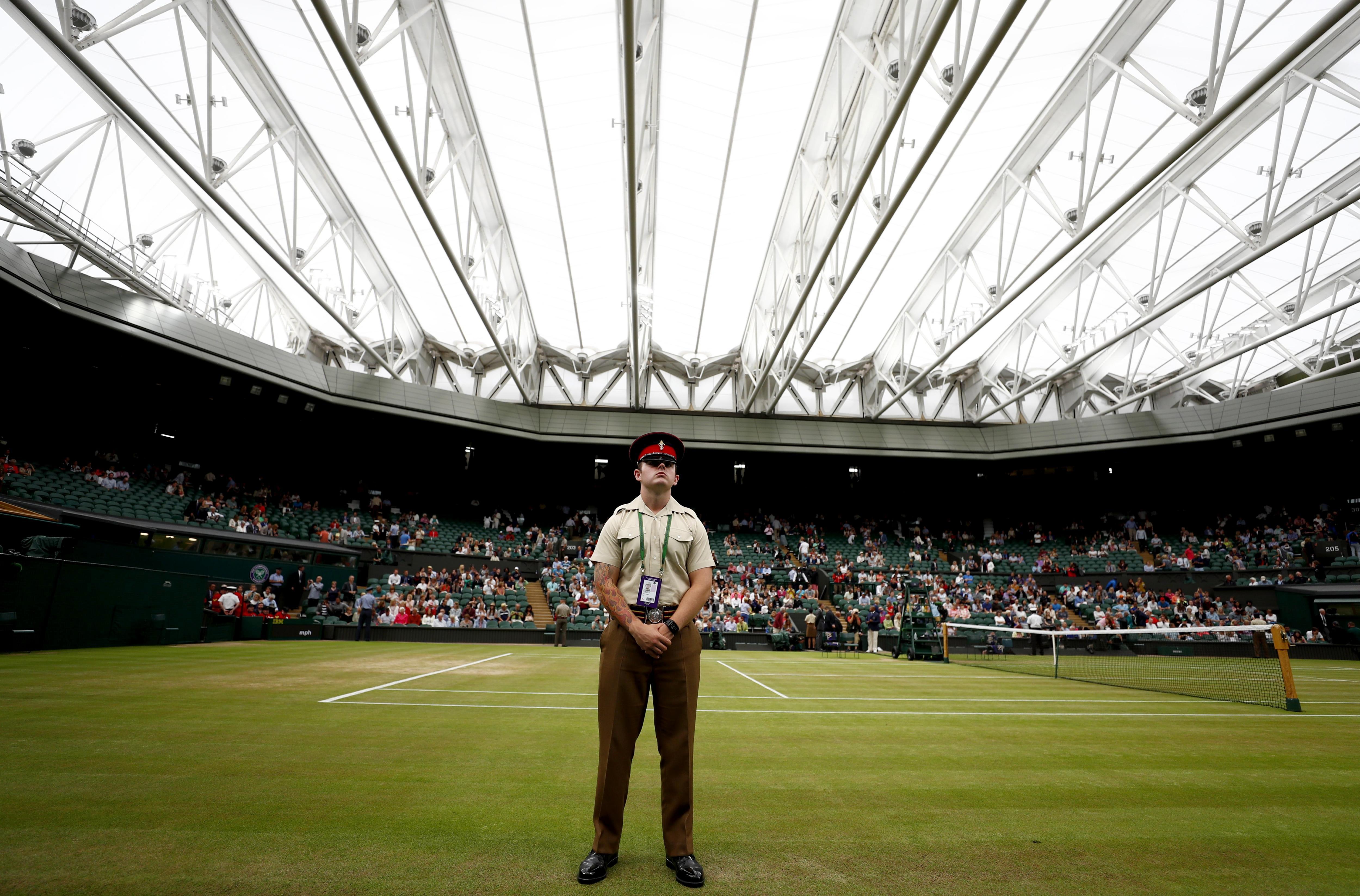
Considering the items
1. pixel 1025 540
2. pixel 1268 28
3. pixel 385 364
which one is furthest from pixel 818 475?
pixel 1268 28

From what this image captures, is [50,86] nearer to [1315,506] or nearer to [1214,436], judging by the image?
[1214,436]

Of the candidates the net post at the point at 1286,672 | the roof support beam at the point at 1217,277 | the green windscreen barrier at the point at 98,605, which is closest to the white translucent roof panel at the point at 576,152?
the green windscreen barrier at the point at 98,605

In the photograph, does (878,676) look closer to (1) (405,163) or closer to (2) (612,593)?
(2) (612,593)

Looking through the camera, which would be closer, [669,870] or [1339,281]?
[669,870]

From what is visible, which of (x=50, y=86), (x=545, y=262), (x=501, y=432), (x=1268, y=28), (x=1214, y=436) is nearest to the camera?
(x=1268, y=28)

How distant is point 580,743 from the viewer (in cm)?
521

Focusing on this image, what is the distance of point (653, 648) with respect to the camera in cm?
280

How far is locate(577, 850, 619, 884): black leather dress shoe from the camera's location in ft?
8.27

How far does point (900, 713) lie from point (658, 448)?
5.82m

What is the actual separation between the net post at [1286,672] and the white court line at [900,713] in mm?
317

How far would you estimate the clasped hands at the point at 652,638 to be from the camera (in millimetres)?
2787

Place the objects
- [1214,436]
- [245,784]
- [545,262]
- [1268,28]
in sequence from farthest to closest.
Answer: [1214,436] → [545,262] → [1268,28] → [245,784]

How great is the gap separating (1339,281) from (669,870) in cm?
3282

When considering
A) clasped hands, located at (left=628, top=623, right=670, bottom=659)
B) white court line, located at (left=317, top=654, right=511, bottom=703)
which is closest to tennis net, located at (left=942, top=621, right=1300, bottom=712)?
clasped hands, located at (left=628, top=623, right=670, bottom=659)
